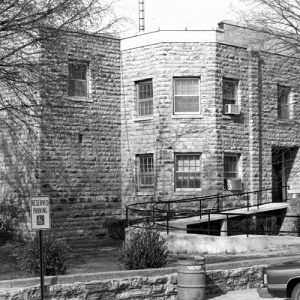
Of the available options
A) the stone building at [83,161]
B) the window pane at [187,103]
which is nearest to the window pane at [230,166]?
the window pane at [187,103]

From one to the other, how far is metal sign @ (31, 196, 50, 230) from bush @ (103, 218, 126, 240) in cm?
1342

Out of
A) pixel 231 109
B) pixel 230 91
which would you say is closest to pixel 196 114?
pixel 231 109

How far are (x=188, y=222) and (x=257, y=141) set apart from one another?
6030mm

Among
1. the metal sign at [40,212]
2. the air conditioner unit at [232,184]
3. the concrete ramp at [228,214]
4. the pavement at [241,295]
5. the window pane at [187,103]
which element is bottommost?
the pavement at [241,295]

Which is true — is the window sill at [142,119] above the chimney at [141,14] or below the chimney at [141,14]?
below

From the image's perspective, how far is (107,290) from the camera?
11.3 meters

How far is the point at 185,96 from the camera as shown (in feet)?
81.0

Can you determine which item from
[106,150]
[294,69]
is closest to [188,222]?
[106,150]

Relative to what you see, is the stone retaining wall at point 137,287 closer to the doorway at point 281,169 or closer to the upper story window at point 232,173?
the upper story window at point 232,173

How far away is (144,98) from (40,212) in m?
15.5

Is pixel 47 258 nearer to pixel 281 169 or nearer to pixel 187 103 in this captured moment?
pixel 187 103

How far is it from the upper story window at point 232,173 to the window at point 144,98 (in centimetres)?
364

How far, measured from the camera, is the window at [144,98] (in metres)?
25.2

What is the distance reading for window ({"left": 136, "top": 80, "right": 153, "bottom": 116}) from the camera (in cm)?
2520
